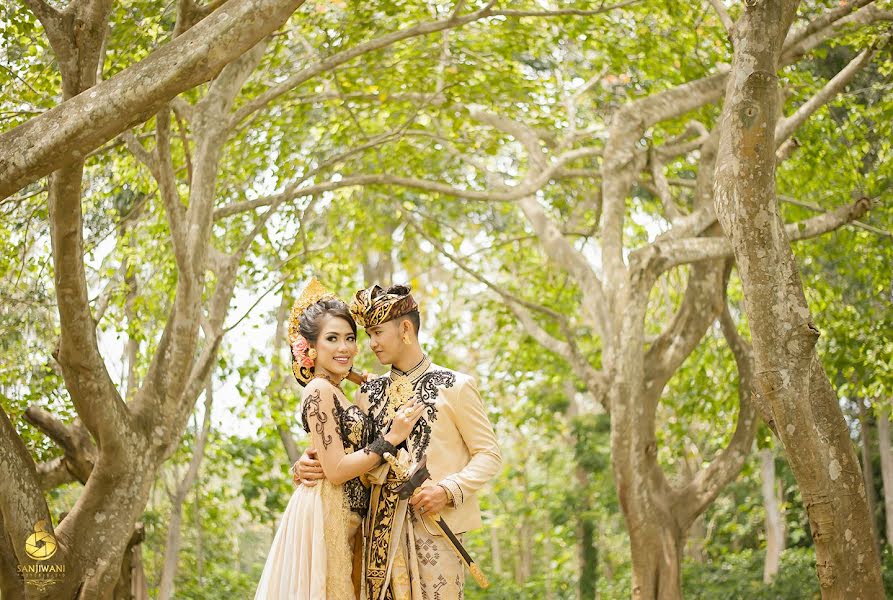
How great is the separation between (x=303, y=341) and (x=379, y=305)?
32cm

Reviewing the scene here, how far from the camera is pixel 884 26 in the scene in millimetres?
7434

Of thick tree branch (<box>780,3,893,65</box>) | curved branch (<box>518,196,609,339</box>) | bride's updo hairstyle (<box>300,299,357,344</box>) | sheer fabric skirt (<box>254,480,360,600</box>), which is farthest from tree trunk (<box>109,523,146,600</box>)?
thick tree branch (<box>780,3,893,65</box>)

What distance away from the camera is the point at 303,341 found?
3.71 m

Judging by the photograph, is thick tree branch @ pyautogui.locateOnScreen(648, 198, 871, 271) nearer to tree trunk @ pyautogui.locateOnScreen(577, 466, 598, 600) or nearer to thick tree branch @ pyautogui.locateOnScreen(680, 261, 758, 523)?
thick tree branch @ pyautogui.locateOnScreen(680, 261, 758, 523)

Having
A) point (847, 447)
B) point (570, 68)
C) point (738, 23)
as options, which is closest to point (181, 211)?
point (738, 23)

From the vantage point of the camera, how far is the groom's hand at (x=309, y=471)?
3.60 m

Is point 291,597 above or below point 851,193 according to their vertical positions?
below

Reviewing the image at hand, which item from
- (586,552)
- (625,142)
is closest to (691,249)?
(625,142)

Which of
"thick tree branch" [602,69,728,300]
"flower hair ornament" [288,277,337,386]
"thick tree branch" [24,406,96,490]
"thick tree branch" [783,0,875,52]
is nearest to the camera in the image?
"flower hair ornament" [288,277,337,386]

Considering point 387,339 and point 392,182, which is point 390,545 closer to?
point 387,339

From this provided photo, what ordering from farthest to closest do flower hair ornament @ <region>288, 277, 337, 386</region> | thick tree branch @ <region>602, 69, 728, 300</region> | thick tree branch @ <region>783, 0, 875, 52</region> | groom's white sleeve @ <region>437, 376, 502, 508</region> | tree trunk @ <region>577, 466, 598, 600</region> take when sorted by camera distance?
tree trunk @ <region>577, 466, 598, 600</region>
thick tree branch @ <region>602, 69, 728, 300</region>
thick tree branch @ <region>783, 0, 875, 52</region>
flower hair ornament @ <region>288, 277, 337, 386</region>
groom's white sleeve @ <region>437, 376, 502, 508</region>

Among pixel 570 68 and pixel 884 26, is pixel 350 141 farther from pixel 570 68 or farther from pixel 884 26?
pixel 884 26

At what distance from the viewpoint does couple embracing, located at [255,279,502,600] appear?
3514 mm

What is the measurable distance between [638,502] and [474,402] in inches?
163
